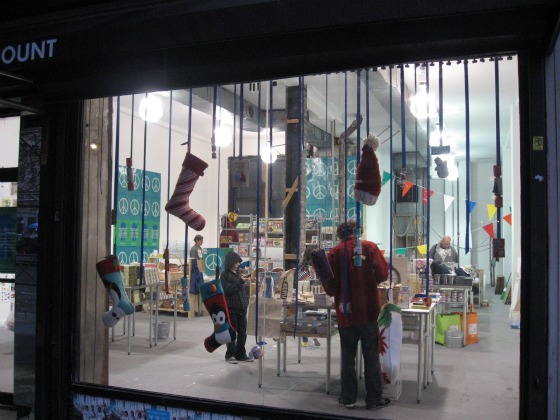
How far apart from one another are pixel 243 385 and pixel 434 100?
5911 mm

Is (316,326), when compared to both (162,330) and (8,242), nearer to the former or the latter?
(8,242)

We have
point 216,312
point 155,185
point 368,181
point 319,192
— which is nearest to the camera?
point 368,181

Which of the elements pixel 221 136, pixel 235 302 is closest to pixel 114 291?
pixel 235 302

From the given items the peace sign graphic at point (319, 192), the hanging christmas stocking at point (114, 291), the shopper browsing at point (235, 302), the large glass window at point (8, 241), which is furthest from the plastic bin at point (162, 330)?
the peace sign graphic at point (319, 192)

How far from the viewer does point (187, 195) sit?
3.20 meters

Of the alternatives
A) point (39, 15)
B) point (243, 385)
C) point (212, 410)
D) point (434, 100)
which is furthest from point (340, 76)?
point (212, 410)

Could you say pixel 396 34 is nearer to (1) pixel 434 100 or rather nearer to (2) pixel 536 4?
(2) pixel 536 4

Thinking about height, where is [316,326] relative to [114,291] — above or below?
below

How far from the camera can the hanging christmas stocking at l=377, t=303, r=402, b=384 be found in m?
3.75

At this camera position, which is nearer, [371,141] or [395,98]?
[371,141]

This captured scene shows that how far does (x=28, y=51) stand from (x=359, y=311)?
3.21m

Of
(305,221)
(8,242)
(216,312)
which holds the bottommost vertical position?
(216,312)

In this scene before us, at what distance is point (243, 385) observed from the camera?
5766 mm

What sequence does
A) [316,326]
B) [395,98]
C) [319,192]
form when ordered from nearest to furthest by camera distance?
[316,326] < [395,98] < [319,192]
